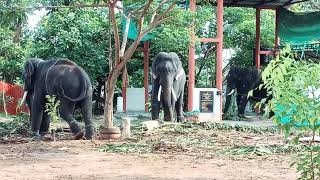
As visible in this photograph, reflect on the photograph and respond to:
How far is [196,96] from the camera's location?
17.3m

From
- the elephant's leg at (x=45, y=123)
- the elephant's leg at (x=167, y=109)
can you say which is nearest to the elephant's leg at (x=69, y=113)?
the elephant's leg at (x=45, y=123)

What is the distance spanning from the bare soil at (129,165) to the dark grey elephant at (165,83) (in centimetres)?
481

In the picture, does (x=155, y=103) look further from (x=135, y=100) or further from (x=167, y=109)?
(x=135, y=100)

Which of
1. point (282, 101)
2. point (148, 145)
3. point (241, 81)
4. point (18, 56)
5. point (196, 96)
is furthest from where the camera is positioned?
point (18, 56)

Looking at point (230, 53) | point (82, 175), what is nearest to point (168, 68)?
point (82, 175)

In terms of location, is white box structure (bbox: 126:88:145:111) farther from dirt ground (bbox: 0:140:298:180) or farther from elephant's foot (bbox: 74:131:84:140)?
dirt ground (bbox: 0:140:298:180)

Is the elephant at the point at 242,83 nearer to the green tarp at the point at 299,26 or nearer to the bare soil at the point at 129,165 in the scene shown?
the green tarp at the point at 299,26

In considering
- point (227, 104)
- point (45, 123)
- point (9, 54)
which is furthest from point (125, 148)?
point (9, 54)

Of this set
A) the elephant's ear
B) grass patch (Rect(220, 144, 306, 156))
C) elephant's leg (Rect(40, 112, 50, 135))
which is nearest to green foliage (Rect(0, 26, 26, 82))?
the elephant's ear

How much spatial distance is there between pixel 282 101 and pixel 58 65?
8190 millimetres

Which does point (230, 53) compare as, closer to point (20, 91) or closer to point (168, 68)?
point (20, 91)

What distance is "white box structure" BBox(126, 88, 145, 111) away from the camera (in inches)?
920

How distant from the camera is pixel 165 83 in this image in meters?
14.3

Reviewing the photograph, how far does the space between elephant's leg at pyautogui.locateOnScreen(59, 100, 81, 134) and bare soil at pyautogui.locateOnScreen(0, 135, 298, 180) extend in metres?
1.79
